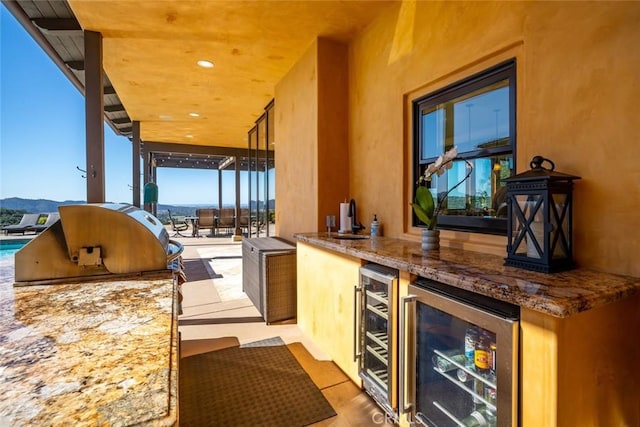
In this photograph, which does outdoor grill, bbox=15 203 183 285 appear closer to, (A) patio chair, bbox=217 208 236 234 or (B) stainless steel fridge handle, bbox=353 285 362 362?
(B) stainless steel fridge handle, bbox=353 285 362 362

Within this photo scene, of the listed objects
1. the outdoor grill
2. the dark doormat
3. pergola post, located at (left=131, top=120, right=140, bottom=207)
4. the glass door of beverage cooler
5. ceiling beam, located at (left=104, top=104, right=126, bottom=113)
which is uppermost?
ceiling beam, located at (left=104, top=104, right=126, bottom=113)

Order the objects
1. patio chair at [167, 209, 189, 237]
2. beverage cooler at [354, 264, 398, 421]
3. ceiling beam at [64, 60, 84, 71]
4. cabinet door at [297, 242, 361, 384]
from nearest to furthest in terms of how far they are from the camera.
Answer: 1. beverage cooler at [354, 264, 398, 421]
2. cabinet door at [297, 242, 361, 384]
3. ceiling beam at [64, 60, 84, 71]
4. patio chair at [167, 209, 189, 237]

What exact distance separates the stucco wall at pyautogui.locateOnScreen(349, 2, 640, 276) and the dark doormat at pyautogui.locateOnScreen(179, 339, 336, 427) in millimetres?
1444

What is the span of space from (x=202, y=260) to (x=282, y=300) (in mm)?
3885

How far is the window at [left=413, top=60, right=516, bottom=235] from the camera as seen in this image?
1779 millimetres

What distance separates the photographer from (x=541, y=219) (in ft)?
4.29

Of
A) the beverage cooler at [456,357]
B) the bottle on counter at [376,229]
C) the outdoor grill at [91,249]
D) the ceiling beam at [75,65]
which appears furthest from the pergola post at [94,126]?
the beverage cooler at [456,357]

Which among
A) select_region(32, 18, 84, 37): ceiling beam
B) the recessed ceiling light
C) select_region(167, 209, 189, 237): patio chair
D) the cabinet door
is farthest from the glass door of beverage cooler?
select_region(167, 209, 189, 237): patio chair

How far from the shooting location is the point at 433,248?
6.07 ft

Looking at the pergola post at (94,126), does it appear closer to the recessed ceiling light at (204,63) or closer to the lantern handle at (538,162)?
the recessed ceiling light at (204,63)

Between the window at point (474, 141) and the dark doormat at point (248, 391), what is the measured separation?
4.74 ft

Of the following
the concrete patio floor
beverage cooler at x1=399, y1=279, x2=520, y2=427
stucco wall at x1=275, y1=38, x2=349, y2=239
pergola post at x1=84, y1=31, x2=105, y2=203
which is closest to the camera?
beverage cooler at x1=399, y1=279, x2=520, y2=427

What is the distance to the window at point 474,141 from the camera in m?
1.78

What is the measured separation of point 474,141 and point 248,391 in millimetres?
2192
